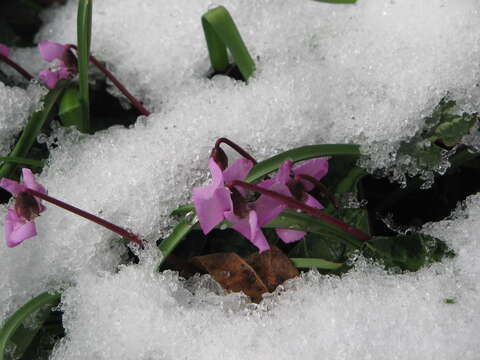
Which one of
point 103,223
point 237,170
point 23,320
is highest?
point 237,170

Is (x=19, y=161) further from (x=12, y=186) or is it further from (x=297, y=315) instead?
(x=297, y=315)

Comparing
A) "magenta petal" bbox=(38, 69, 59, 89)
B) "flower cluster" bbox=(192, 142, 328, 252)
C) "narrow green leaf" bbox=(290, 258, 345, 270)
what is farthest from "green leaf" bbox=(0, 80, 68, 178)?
"narrow green leaf" bbox=(290, 258, 345, 270)

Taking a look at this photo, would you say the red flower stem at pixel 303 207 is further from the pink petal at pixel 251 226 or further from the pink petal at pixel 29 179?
the pink petal at pixel 29 179

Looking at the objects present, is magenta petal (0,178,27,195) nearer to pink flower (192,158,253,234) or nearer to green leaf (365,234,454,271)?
pink flower (192,158,253,234)

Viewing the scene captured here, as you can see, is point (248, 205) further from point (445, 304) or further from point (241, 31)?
point (241, 31)

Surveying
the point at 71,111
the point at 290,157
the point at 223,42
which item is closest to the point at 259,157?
the point at 290,157

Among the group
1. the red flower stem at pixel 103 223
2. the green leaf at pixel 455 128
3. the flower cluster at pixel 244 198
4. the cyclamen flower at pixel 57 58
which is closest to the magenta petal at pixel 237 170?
the flower cluster at pixel 244 198
